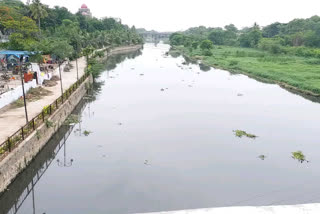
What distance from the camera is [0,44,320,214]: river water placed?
14.5m

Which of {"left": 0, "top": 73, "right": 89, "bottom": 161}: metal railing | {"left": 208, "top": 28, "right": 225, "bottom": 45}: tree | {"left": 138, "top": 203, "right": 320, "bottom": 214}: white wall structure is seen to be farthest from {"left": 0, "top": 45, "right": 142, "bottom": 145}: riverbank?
{"left": 208, "top": 28, "right": 225, "bottom": 45}: tree

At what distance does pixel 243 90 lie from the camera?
138 feet

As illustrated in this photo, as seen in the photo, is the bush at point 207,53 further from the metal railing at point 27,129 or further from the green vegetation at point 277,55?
the metal railing at point 27,129

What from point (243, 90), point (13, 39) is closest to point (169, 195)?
point (243, 90)

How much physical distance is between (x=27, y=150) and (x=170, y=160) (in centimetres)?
859

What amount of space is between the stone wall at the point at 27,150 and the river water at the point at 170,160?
0.58m

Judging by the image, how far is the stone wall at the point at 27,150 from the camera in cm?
1375

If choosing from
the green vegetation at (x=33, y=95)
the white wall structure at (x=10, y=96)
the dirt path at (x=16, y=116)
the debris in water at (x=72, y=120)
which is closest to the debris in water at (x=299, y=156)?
the debris in water at (x=72, y=120)

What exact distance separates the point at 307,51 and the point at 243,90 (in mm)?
49546

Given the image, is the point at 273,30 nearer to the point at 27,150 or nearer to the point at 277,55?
the point at 277,55

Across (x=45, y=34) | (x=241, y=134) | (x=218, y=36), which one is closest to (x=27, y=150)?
(x=241, y=134)

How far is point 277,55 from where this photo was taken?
84750mm

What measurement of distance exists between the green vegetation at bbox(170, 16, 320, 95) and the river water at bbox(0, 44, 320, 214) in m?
15.6

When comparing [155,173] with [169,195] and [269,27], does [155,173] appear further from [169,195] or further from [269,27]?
[269,27]
